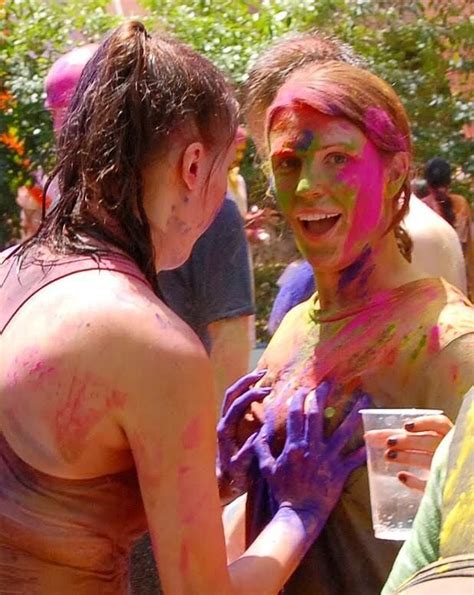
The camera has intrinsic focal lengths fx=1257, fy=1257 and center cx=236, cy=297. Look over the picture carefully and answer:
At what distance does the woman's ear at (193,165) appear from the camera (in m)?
1.86

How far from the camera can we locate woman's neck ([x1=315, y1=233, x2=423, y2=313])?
7.08 ft

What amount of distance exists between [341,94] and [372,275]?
31 cm

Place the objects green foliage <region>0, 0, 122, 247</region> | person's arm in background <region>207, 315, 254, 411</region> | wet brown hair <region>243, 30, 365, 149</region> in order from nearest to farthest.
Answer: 1. wet brown hair <region>243, 30, 365, 149</region>
2. person's arm in background <region>207, 315, 254, 411</region>
3. green foliage <region>0, 0, 122, 247</region>

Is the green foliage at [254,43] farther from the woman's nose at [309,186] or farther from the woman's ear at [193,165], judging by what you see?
the woman's ear at [193,165]

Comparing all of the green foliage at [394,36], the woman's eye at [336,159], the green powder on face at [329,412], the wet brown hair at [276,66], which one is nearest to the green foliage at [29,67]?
the green foliage at [394,36]

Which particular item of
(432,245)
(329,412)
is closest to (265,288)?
(432,245)

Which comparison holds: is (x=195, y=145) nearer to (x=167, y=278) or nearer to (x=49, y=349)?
(x=49, y=349)

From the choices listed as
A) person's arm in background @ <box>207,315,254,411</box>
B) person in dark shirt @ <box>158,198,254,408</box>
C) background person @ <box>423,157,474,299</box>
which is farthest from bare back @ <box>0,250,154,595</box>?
background person @ <box>423,157,474,299</box>

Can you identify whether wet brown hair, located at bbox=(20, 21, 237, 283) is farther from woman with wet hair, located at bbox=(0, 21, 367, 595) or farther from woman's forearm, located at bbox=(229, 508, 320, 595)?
woman's forearm, located at bbox=(229, 508, 320, 595)

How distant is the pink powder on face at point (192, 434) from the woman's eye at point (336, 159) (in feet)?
1.96

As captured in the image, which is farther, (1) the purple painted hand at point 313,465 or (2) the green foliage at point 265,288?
(2) the green foliage at point 265,288

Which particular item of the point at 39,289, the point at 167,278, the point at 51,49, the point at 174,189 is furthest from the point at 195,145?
the point at 51,49

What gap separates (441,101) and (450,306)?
7.07 m

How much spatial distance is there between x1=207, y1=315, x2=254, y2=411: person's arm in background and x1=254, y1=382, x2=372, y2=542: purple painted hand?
1.86m
